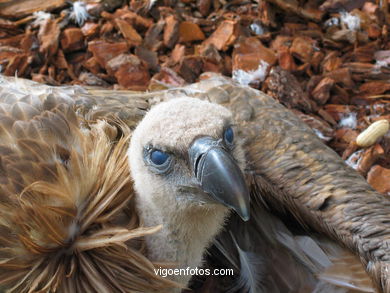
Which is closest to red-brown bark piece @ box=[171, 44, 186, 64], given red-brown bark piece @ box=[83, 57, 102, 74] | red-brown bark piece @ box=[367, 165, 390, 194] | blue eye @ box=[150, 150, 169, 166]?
red-brown bark piece @ box=[83, 57, 102, 74]

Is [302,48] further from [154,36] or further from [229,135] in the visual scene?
[229,135]

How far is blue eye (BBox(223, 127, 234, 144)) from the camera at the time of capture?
113cm

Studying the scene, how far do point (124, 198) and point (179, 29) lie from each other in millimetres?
1392

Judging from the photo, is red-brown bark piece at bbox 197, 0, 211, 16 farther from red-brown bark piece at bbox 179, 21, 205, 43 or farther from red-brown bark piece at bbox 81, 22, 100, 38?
red-brown bark piece at bbox 81, 22, 100, 38

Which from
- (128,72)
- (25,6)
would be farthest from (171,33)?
(25,6)

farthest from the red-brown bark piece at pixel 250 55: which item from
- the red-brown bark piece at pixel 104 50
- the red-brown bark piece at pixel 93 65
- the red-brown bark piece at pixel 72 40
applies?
the red-brown bark piece at pixel 72 40

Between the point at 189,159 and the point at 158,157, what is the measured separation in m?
0.08

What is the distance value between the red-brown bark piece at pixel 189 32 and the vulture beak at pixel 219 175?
1523mm

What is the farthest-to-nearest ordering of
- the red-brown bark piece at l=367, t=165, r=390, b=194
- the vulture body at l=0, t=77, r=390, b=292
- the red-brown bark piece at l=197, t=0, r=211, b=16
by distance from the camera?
the red-brown bark piece at l=197, t=0, r=211, b=16 → the red-brown bark piece at l=367, t=165, r=390, b=194 → the vulture body at l=0, t=77, r=390, b=292

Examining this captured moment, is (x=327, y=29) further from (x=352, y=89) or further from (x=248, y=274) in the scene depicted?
(x=248, y=274)

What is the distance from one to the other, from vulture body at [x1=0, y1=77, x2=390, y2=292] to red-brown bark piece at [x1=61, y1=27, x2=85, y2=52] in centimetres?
82

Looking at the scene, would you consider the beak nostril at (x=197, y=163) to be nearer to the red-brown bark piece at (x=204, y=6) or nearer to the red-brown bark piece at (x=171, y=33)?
the red-brown bark piece at (x=171, y=33)

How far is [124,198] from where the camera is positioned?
1296 millimetres

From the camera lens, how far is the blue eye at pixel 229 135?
1.13m
